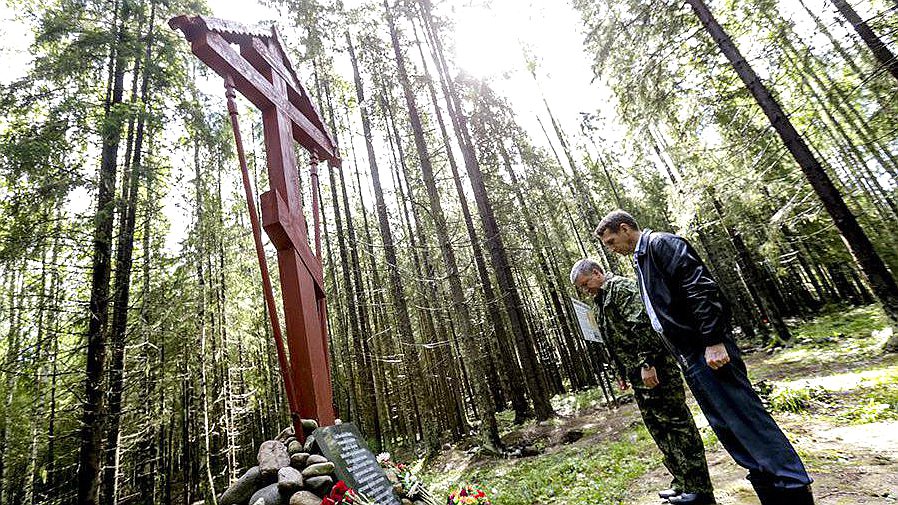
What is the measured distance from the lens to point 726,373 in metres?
2.12

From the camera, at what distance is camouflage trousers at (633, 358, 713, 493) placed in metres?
2.77

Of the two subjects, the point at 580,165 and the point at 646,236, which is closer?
the point at 646,236

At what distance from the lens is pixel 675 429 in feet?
9.43

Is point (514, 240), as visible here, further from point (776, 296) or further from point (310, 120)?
point (776, 296)

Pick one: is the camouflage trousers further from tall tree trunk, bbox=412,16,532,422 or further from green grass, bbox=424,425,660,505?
tall tree trunk, bbox=412,16,532,422

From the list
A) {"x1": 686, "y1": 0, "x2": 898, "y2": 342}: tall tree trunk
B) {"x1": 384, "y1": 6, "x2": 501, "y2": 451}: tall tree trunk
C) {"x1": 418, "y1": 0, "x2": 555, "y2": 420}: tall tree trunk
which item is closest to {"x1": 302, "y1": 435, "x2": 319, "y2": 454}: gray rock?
{"x1": 384, "y1": 6, "x2": 501, "y2": 451}: tall tree trunk

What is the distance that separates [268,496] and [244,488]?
317mm

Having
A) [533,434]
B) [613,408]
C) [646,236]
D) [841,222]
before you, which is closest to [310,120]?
[646,236]

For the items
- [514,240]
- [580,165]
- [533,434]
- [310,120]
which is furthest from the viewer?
[580,165]

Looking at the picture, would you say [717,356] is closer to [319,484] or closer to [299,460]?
[319,484]

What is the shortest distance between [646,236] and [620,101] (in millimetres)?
7025

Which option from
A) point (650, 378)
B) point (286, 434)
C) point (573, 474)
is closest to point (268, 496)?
point (286, 434)

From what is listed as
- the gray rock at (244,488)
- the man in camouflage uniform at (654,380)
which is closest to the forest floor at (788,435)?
the man in camouflage uniform at (654,380)

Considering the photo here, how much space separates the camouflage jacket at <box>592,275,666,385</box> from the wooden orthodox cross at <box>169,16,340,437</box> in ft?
8.30
